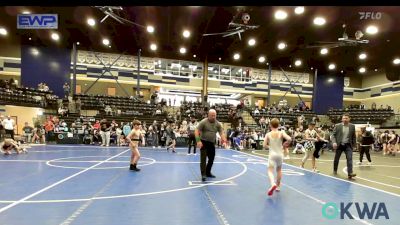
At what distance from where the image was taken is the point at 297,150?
18.8 m

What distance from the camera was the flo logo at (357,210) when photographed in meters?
→ 5.08

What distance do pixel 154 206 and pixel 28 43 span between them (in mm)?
29894

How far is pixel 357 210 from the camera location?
17.9ft

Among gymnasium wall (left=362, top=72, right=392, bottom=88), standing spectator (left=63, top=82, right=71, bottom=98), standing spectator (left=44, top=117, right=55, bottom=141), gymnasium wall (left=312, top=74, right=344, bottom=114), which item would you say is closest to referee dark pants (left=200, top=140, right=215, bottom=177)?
standing spectator (left=44, top=117, right=55, bottom=141)

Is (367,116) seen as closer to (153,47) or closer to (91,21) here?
(153,47)

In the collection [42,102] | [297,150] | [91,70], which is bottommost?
[297,150]

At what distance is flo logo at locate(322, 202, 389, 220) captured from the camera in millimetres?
5083

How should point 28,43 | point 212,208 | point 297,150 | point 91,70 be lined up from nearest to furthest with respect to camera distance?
point 212,208 → point 297,150 → point 28,43 → point 91,70

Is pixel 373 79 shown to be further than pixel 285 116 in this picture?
Yes

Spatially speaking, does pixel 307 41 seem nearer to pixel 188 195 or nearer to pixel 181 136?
pixel 181 136

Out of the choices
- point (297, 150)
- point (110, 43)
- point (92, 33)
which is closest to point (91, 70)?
point (110, 43)

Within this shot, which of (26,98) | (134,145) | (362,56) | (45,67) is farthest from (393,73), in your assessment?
(45,67)

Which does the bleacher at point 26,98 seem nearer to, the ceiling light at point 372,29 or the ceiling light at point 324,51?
the ceiling light at point 324,51

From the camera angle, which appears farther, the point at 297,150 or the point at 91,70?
the point at 91,70
